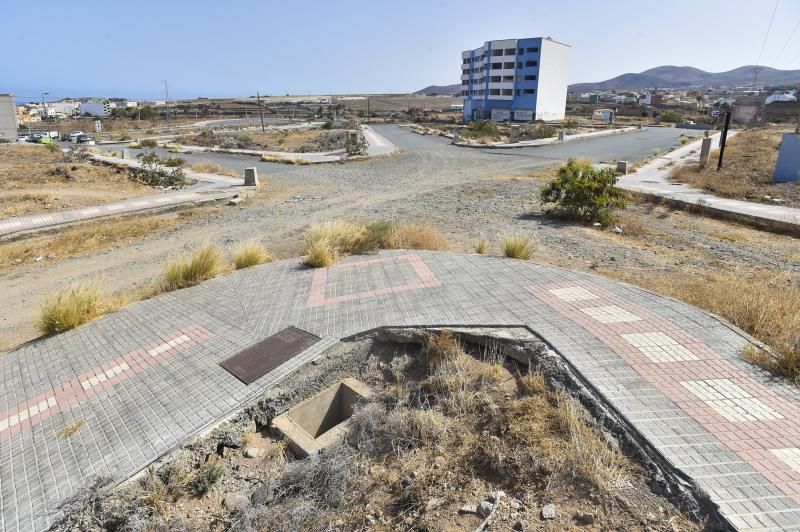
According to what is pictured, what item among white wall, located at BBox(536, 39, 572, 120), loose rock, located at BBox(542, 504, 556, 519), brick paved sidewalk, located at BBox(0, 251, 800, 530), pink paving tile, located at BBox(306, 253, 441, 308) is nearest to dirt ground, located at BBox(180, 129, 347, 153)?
pink paving tile, located at BBox(306, 253, 441, 308)

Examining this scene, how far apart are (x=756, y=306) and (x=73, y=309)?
8899 mm

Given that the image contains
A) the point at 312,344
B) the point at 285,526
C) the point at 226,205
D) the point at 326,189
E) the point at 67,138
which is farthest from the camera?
the point at 67,138

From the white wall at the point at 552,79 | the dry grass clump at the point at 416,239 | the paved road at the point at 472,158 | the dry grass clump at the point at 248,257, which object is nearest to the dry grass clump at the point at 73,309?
the dry grass clump at the point at 248,257

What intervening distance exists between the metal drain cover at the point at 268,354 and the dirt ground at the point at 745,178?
52.5 ft

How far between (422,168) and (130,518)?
75.5ft

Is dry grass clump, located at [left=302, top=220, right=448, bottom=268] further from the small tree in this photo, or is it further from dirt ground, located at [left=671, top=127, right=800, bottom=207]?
dirt ground, located at [left=671, top=127, right=800, bottom=207]

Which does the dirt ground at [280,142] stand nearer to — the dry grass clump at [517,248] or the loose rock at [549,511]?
the dry grass clump at [517,248]

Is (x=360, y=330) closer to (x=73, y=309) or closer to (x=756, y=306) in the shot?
(x=73, y=309)

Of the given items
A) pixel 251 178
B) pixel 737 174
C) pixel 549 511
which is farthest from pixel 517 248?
pixel 737 174

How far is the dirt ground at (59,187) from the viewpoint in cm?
1562

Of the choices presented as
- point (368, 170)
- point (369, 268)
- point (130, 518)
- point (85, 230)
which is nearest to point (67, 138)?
point (368, 170)

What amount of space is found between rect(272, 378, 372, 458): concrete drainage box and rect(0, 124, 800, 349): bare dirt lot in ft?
17.1

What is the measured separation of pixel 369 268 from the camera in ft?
25.2

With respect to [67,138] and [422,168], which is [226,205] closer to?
[422,168]
